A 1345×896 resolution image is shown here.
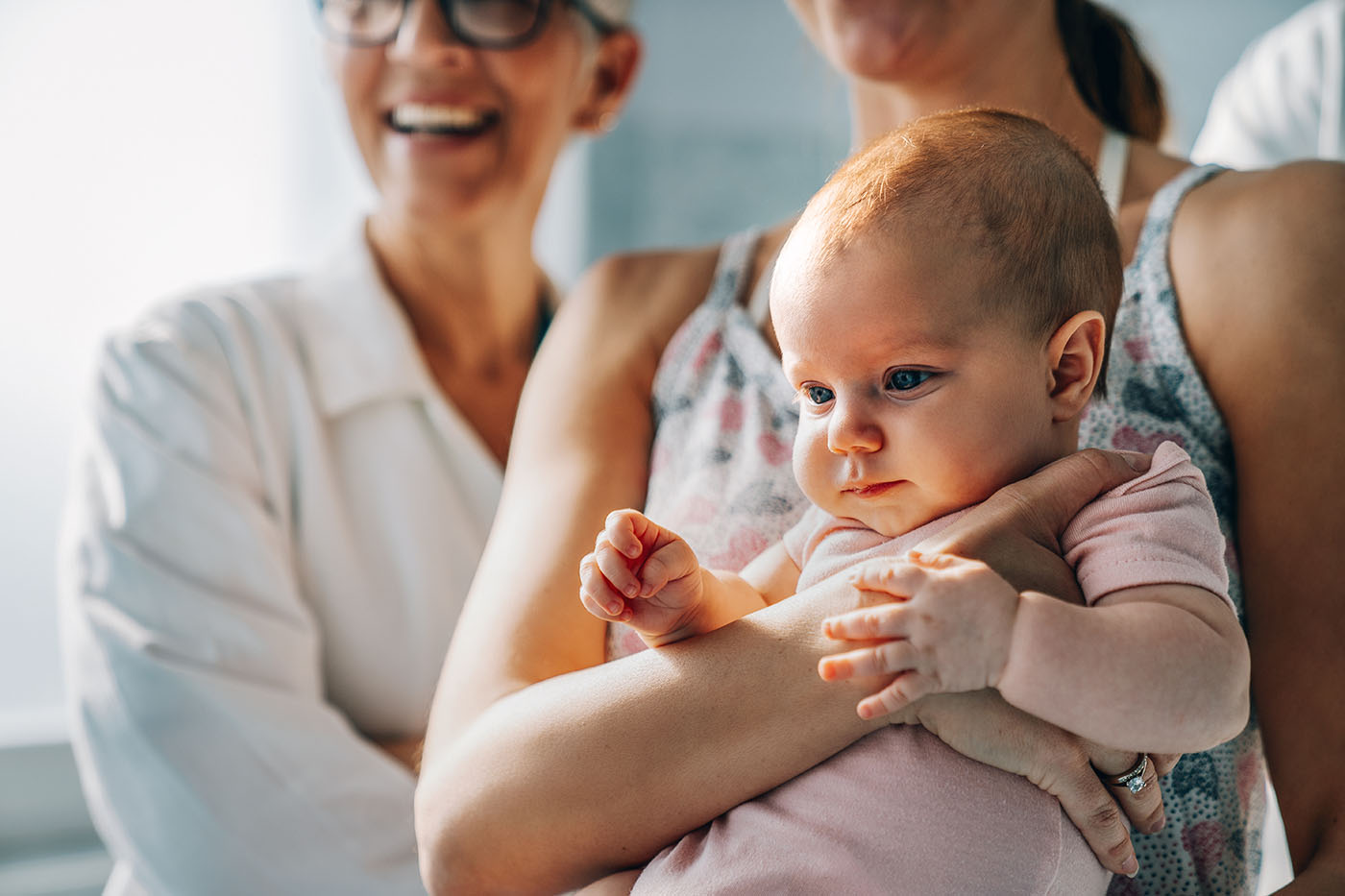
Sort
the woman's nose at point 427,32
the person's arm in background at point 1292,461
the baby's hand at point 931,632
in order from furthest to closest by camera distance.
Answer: the woman's nose at point 427,32 < the person's arm in background at point 1292,461 < the baby's hand at point 931,632

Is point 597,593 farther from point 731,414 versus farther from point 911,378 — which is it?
point 731,414

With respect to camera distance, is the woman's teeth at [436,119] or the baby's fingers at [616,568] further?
the woman's teeth at [436,119]

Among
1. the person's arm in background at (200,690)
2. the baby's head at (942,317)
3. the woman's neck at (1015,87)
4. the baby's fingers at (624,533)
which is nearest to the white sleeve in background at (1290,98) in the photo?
the woman's neck at (1015,87)

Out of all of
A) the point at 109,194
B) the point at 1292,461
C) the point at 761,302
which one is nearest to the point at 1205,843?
the point at 1292,461

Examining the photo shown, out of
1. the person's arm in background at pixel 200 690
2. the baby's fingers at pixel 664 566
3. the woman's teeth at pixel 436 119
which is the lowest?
the person's arm in background at pixel 200 690

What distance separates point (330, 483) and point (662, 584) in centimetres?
109

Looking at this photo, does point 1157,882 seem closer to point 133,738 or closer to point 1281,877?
point 1281,877

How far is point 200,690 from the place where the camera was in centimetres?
155

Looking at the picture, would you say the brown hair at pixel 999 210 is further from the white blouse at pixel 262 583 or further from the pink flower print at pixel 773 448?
the white blouse at pixel 262 583

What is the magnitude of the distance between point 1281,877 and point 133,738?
5.00ft

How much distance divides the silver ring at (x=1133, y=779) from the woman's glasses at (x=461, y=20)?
→ 1.53 m

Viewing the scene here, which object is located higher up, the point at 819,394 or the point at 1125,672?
the point at 819,394

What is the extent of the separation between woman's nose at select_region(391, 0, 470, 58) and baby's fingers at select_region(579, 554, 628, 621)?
4.36ft

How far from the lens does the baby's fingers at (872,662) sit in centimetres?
66
